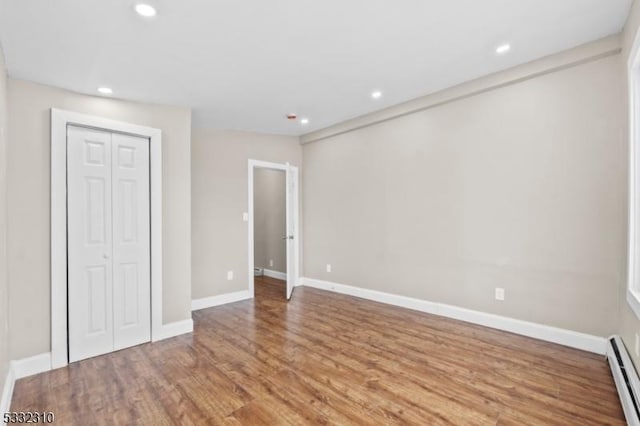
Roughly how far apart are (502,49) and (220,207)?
3.90 m

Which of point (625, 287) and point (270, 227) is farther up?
point (270, 227)

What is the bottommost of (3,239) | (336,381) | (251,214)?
(336,381)

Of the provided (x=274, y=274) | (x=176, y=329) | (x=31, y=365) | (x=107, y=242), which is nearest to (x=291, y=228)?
(x=274, y=274)

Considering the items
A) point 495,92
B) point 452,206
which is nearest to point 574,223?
point 452,206

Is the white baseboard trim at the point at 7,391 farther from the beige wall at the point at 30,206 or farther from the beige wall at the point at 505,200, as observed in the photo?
the beige wall at the point at 505,200

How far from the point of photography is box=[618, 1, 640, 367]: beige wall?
2154mm

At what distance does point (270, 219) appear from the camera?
6.68m

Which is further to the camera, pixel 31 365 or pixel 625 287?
pixel 31 365

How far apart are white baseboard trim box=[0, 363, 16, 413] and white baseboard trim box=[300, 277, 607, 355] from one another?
12.5ft

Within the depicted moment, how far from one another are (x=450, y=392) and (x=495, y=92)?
2.93 metres

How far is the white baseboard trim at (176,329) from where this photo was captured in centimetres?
348

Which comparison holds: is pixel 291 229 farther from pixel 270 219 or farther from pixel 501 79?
pixel 501 79

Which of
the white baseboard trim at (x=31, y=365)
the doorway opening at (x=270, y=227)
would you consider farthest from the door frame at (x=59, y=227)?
the doorway opening at (x=270, y=227)

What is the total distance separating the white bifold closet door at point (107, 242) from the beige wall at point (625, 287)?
4.13 m
